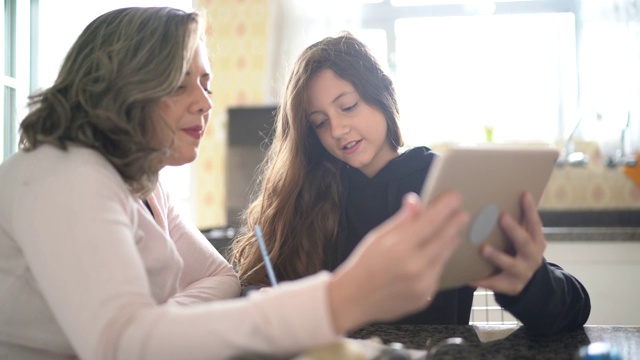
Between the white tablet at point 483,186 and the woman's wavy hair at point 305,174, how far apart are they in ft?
2.29

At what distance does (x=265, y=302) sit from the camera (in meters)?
0.73

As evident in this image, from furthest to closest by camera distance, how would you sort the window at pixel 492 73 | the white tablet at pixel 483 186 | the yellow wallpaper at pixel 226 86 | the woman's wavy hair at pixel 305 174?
the yellow wallpaper at pixel 226 86, the window at pixel 492 73, the woman's wavy hair at pixel 305 174, the white tablet at pixel 483 186

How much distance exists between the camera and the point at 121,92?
3.39 feet

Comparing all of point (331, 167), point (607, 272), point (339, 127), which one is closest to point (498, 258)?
point (339, 127)

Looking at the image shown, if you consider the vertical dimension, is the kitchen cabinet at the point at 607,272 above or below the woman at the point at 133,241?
below

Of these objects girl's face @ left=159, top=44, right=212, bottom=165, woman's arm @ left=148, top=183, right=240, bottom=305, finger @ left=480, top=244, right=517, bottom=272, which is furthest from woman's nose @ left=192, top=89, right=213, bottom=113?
finger @ left=480, top=244, right=517, bottom=272

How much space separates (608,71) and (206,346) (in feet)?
13.4

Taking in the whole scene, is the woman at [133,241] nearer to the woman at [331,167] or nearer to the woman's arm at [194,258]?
the woman's arm at [194,258]

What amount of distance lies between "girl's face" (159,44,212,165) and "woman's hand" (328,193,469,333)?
526mm

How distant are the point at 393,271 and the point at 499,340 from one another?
499 millimetres

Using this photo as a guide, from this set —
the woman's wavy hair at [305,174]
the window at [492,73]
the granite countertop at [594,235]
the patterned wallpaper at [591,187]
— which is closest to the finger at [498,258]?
the woman's wavy hair at [305,174]

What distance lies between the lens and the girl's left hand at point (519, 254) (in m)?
1.03

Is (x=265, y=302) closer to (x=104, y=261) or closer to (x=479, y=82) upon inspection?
(x=104, y=261)

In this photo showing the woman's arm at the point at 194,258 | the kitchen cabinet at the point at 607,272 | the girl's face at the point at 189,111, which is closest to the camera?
the girl's face at the point at 189,111
